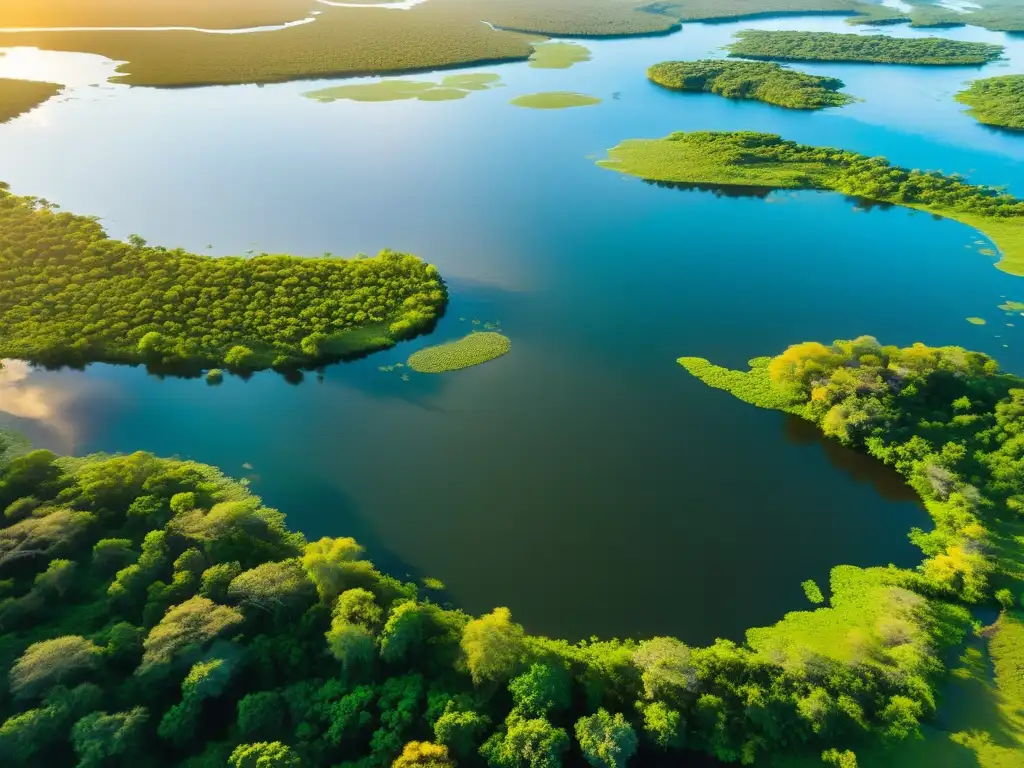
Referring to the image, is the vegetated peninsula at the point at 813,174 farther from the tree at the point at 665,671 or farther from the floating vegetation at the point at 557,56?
the tree at the point at 665,671

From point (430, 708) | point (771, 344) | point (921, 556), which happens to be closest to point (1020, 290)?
point (771, 344)

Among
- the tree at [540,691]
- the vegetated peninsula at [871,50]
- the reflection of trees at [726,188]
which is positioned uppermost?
the vegetated peninsula at [871,50]

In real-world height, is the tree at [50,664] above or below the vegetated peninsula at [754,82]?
below

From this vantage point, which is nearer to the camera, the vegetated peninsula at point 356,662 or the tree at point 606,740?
the tree at point 606,740

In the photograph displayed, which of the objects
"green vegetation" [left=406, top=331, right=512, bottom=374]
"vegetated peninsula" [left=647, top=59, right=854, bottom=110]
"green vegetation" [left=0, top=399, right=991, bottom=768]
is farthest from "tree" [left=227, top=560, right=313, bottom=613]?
"vegetated peninsula" [left=647, top=59, right=854, bottom=110]

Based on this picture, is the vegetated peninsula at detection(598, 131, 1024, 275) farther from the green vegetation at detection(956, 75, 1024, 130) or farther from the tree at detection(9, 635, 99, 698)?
the tree at detection(9, 635, 99, 698)

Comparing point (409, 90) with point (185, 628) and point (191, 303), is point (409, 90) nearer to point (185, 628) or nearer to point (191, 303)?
point (191, 303)

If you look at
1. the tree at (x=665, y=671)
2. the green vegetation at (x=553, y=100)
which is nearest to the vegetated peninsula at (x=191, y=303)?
the tree at (x=665, y=671)
